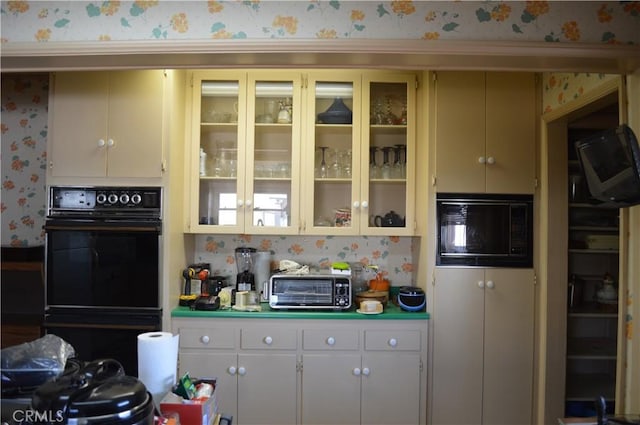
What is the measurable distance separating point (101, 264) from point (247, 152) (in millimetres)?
1130

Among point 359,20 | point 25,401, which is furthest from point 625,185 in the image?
point 25,401

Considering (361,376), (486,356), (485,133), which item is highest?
(485,133)

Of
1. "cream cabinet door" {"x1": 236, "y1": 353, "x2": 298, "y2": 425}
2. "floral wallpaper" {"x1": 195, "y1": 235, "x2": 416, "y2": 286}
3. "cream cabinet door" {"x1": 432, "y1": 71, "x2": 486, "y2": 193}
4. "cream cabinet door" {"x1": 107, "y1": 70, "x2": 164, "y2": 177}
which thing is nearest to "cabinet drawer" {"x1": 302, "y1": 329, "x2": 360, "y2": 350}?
"cream cabinet door" {"x1": 236, "y1": 353, "x2": 298, "y2": 425}

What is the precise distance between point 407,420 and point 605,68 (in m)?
2.12

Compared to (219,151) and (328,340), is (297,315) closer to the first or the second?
(328,340)

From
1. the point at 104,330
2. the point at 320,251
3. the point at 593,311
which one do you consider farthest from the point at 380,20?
the point at 593,311

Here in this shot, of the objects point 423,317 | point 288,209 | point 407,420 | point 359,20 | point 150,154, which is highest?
point 359,20

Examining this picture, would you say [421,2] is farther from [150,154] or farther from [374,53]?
[150,154]

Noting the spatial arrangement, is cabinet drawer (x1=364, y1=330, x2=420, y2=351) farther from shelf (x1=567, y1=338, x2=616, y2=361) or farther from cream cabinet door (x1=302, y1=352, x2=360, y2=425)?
shelf (x1=567, y1=338, x2=616, y2=361)

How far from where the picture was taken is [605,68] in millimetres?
1584

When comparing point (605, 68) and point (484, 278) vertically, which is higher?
point (605, 68)

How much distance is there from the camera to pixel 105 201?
94.0 inches

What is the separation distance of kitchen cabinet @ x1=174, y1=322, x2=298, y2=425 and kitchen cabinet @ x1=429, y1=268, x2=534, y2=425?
0.91 meters

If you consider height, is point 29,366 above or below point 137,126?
below
